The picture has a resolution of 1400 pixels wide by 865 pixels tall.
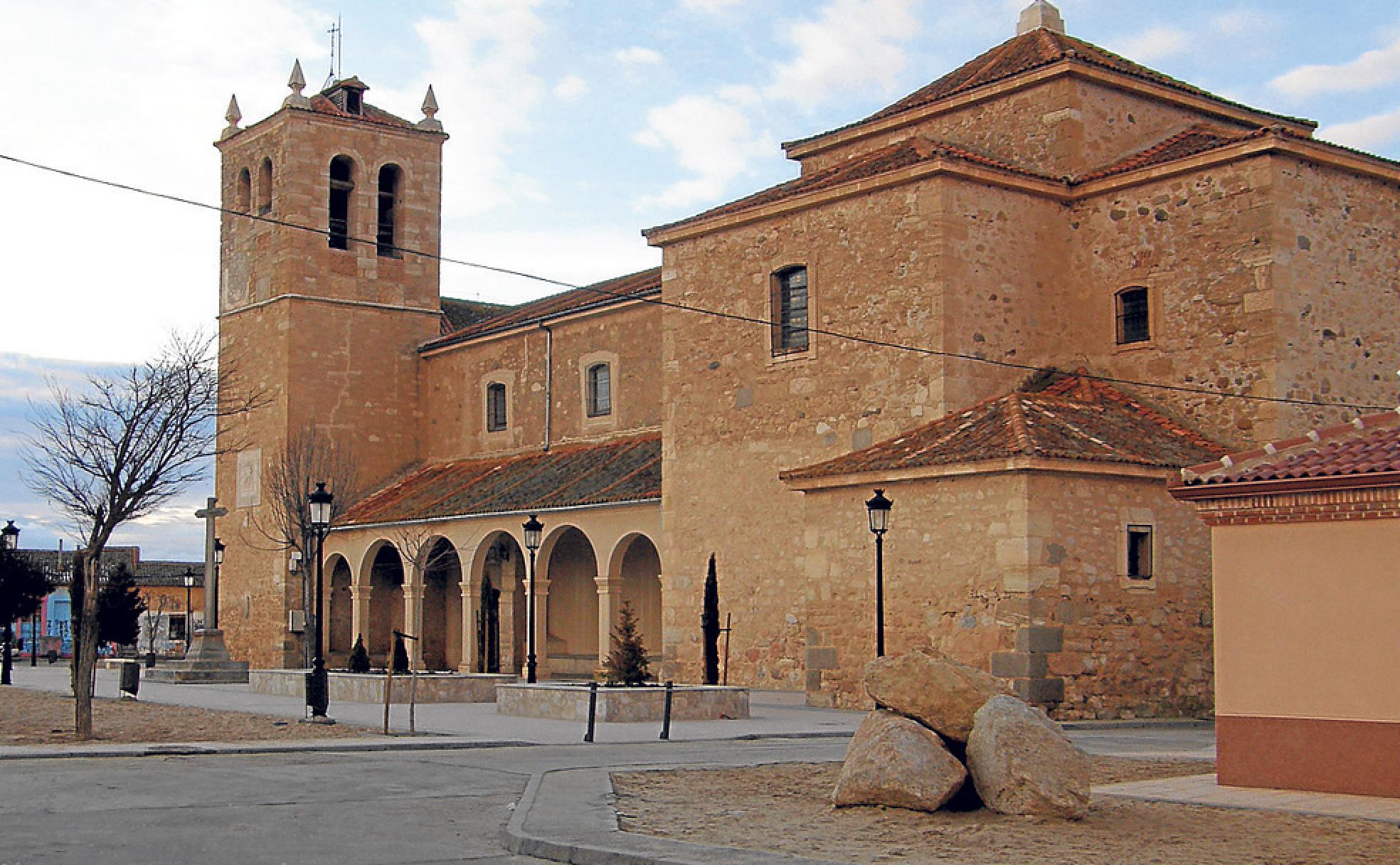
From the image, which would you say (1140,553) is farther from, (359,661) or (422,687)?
(359,661)

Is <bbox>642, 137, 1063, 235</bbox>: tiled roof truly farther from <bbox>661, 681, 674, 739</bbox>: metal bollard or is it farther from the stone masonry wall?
<bbox>661, 681, 674, 739</bbox>: metal bollard

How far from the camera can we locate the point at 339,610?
43.1m

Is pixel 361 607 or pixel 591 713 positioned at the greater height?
pixel 361 607

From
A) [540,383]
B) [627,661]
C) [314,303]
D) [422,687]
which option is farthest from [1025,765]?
[314,303]

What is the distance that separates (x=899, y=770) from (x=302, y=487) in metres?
31.2

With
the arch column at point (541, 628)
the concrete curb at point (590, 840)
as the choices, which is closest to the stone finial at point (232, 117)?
the arch column at point (541, 628)

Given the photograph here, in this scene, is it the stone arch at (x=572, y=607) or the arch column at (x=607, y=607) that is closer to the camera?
the arch column at (x=607, y=607)

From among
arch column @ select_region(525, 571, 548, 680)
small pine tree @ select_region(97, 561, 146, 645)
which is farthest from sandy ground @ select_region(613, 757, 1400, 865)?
small pine tree @ select_region(97, 561, 146, 645)

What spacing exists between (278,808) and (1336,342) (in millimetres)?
17996

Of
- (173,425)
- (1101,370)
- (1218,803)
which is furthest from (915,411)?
(1218,803)

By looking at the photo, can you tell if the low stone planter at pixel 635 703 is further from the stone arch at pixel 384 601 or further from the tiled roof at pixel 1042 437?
the stone arch at pixel 384 601

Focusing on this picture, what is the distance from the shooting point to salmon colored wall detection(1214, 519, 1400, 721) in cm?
1256

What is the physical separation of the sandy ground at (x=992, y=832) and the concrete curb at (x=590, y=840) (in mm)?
233

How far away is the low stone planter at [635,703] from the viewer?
21.0 meters
